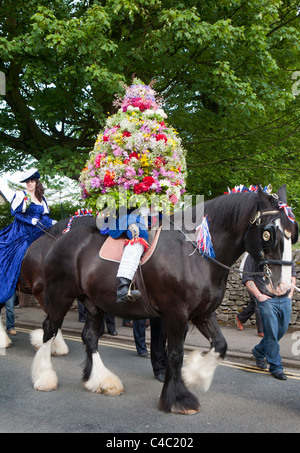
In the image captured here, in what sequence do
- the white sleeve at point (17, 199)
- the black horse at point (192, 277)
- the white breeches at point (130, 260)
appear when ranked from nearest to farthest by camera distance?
the black horse at point (192, 277) < the white breeches at point (130, 260) < the white sleeve at point (17, 199)

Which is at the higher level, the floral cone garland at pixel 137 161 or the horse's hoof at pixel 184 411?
the floral cone garland at pixel 137 161

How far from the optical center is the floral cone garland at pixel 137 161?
4898 millimetres

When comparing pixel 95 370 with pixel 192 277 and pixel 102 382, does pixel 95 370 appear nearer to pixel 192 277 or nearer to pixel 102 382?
pixel 102 382

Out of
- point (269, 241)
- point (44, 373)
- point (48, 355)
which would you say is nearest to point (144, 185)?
point (269, 241)

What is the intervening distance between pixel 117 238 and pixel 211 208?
3.94 ft

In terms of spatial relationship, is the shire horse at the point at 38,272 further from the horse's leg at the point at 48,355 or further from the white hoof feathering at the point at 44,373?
the white hoof feathering at the point at 44,373

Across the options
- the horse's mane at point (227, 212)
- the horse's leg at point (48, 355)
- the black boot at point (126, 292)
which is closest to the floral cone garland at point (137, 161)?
the horse's mane at point (227, 212)

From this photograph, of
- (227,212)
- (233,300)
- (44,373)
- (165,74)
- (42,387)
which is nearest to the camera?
(227,212)

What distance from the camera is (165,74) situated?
11.6 metres

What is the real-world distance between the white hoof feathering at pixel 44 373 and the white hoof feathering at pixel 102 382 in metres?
0.44

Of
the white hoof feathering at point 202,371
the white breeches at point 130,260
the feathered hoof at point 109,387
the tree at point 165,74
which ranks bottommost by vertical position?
the feathered hoof at point 109,387

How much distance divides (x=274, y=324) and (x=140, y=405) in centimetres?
227

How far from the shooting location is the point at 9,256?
7.77 meters

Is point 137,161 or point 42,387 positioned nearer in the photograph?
point 137,161
